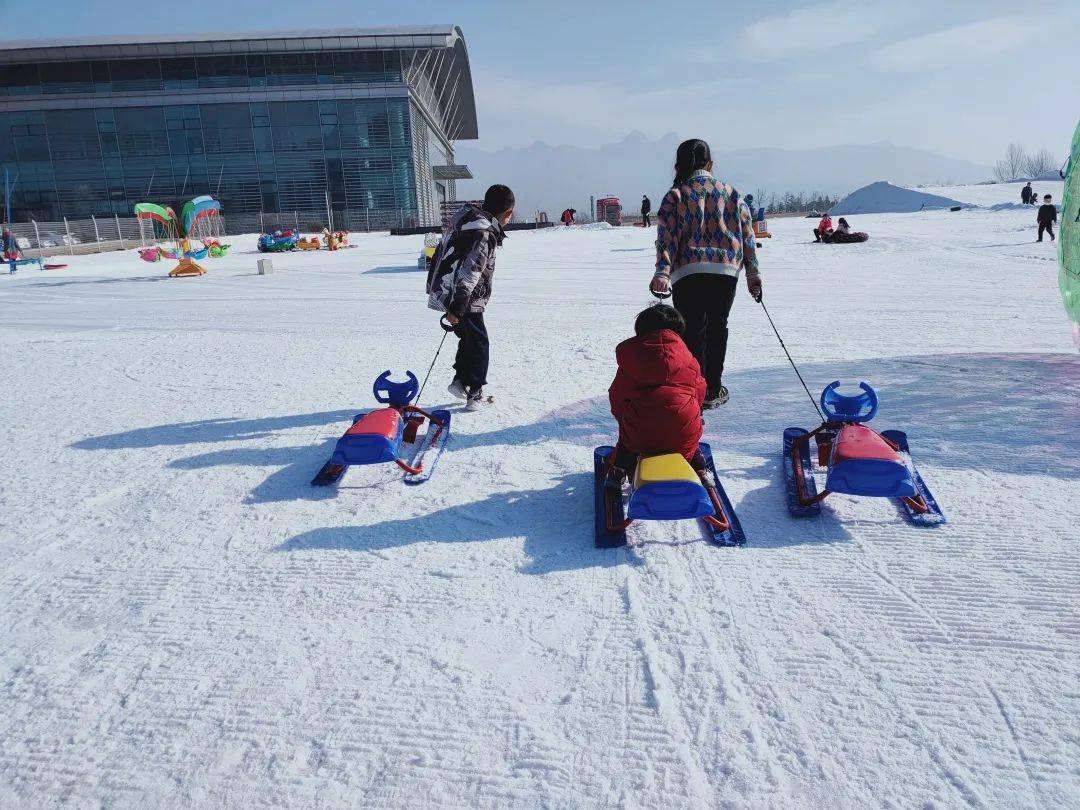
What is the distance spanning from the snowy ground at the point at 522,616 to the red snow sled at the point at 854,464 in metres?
0.11

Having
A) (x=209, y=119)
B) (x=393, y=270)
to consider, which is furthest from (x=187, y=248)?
(x=209, y=119)

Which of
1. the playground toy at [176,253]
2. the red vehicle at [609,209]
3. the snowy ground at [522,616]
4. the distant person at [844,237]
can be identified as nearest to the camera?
the snowy ground at [522,616]

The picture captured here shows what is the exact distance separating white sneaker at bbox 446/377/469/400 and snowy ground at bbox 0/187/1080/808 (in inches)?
10.4

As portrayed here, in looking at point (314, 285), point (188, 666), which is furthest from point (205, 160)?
point (188, 666)

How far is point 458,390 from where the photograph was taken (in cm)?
484

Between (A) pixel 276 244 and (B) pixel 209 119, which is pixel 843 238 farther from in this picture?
(B) pixel 209 119

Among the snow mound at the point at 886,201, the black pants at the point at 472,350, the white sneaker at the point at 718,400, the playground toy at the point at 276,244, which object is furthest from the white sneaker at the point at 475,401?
the snow mound at the point at 886,201

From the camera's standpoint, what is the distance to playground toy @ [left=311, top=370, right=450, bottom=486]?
11.3 feet

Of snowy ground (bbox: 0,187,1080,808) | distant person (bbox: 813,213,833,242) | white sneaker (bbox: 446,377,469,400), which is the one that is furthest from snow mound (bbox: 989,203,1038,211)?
white sneaker (bbox: 446,377,469,400)

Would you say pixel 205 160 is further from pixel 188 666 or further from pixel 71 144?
pixel 188 666

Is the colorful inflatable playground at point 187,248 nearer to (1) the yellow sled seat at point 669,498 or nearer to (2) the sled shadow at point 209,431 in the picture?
(2) the sled shadow at point 209,431

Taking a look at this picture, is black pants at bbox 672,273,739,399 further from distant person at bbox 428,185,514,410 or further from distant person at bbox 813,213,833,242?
distant person at bbox 813,213,833,242

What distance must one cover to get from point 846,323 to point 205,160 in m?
40.8

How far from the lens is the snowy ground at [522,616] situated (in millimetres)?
1798
